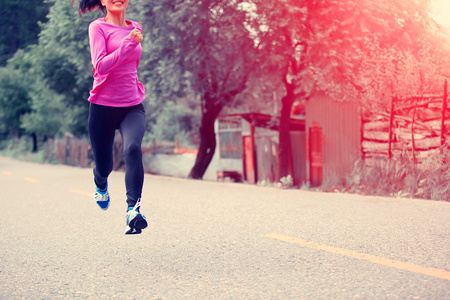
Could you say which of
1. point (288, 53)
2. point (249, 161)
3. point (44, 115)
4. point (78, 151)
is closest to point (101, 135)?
point (288, 53)

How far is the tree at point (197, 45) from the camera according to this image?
12273 mm

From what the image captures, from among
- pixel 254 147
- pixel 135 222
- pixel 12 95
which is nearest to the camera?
pixel 135 222

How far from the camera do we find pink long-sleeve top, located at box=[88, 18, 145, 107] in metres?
4.20

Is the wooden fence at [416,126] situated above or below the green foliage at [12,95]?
below

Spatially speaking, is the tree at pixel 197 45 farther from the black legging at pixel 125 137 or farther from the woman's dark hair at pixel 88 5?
the black legging at pixel 125 137

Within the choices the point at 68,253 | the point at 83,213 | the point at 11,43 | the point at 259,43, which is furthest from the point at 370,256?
the point at 11,43

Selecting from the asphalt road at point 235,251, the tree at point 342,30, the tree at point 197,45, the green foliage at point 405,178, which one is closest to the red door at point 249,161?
the tree at point 197,45

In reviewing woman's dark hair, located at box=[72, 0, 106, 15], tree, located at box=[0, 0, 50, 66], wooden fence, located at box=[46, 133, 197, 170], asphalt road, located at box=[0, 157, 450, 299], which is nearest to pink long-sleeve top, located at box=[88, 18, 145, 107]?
woman's dark hair, located at box=[72, 0, 106, 15]

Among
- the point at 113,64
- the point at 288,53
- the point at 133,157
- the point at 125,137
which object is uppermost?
the point at 288,53

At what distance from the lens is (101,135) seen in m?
4.61

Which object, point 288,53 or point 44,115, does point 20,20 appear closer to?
point 288,53

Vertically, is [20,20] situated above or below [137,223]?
above

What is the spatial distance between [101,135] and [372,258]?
2436mm

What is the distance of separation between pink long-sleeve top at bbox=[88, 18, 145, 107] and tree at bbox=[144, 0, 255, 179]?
764 centimetres
